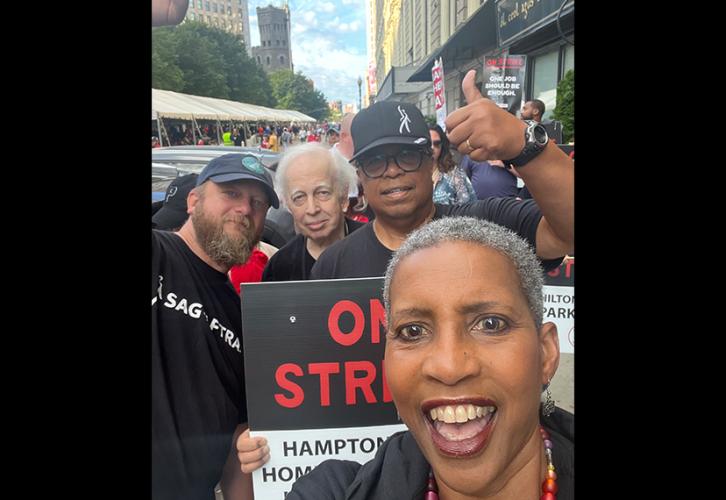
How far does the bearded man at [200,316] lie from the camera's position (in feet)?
5.70

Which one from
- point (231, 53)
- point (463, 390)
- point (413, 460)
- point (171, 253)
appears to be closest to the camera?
point (463, 390)

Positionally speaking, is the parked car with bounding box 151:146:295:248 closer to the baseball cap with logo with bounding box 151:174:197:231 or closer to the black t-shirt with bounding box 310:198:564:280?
the baseball cap with logo with bounding box 151:174:197:231

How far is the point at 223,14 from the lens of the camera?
1.79 metres

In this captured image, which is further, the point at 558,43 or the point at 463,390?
the point at 558,43

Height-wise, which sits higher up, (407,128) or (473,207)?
(407,128)

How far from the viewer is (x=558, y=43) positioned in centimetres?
173

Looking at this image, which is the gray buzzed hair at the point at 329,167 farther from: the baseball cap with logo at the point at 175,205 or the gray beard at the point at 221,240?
the baseball cap with logo at the point at 175,205

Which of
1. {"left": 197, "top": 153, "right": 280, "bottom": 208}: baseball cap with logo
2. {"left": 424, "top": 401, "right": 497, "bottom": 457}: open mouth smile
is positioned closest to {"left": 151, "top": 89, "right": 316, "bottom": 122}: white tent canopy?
{"left": 197, "top": 153, "right": 280, "bottom": 208}: baseball cap with logo

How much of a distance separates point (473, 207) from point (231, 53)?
94 cm

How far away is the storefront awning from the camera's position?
68.4 inches

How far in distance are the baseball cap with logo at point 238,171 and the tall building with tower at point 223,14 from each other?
41cm

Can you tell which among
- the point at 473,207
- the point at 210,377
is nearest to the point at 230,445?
the point at 210,377

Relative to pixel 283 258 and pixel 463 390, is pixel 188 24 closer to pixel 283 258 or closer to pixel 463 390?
pixel 283 258
